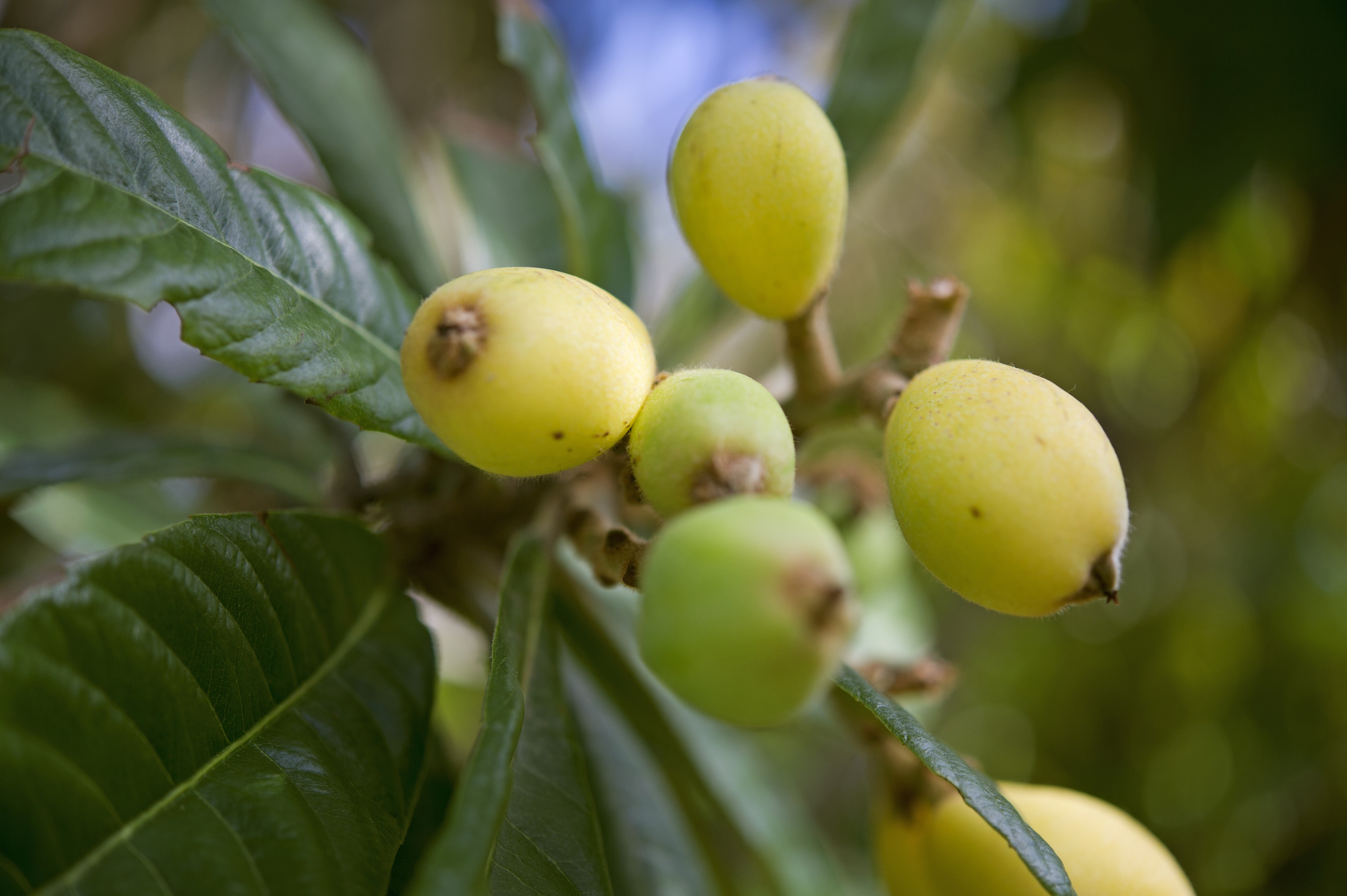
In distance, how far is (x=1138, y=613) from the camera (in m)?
3.63

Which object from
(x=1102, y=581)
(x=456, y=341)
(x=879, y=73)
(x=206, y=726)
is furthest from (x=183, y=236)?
(x=879, y=73)

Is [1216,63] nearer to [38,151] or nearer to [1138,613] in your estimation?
[1138,613]

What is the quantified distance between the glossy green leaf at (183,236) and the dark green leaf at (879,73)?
908 mm

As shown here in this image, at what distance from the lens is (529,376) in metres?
0.71

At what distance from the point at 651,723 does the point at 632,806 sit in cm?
14

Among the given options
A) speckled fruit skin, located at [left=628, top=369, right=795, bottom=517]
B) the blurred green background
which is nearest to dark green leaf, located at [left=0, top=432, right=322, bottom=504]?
the blurred green background

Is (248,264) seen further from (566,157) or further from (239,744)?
(566,157)

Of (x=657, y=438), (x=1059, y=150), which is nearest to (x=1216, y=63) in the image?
(x=1059, y=150)

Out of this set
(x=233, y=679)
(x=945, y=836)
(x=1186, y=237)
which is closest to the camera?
Result: (x=233, y=679)

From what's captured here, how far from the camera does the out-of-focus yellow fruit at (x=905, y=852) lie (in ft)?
3.69

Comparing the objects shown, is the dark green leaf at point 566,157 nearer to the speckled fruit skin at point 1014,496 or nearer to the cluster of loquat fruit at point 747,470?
the cluster of loquat fruit at point 747,470

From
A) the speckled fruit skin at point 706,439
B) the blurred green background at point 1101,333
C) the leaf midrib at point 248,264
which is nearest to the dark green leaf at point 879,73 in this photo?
the blurred green background at point 1101,333

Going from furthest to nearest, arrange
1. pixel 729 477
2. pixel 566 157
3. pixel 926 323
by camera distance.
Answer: pixel 566 157 → pixel 926 323 → pixel 729 477

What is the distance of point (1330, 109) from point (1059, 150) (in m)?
1.17
